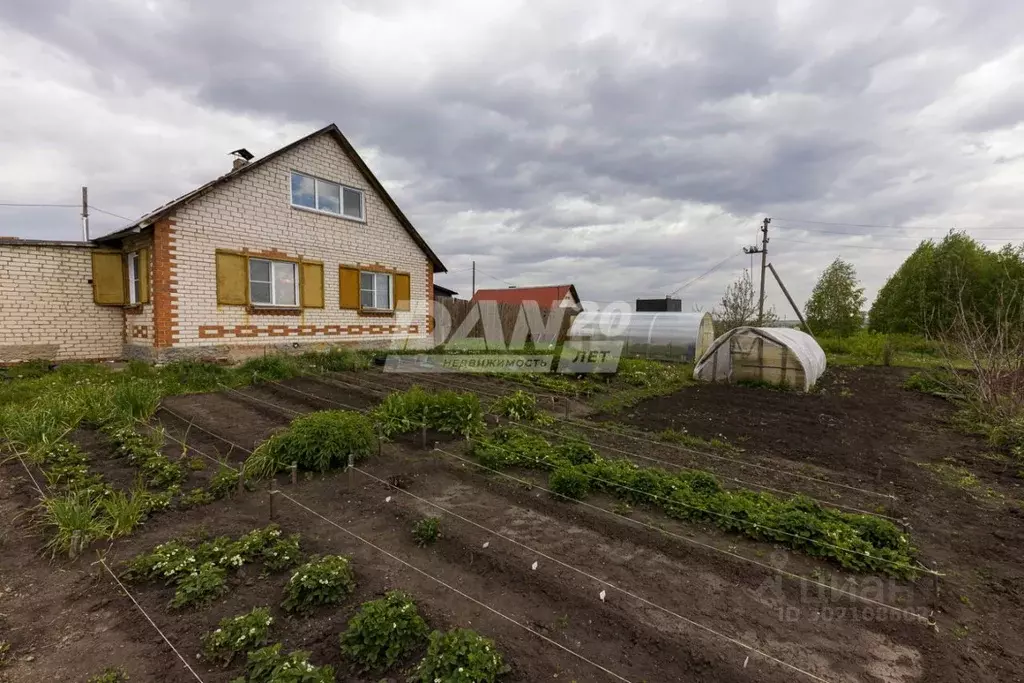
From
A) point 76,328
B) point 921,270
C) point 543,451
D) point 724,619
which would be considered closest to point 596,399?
point 543,451

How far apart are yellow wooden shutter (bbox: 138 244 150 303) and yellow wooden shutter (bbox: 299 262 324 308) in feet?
10.1

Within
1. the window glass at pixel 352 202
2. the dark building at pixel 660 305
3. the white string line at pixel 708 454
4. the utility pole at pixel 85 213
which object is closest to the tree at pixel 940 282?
the dark building at pixel 660 305

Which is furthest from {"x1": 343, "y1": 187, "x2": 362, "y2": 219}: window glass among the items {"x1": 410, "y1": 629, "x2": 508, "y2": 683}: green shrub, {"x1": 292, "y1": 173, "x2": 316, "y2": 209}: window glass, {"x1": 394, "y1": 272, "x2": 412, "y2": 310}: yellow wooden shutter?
{"x1": 410, "y1": 629, "x2": 508, "y2": 683}: green shrub

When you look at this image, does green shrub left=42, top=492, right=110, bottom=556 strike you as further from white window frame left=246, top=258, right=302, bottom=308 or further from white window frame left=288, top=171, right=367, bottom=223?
white window frame left=288, top=171, right=367, bottom=223

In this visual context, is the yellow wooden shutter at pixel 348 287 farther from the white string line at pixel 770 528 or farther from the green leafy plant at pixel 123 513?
the white string line at pixel 770 528

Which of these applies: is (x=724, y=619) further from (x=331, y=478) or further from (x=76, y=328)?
(x=76, y=328)

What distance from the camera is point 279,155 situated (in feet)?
35.6

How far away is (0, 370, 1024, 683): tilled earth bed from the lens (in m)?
2.37

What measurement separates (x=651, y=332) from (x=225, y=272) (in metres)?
13.6

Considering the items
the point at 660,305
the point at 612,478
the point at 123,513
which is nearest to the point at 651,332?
the point at 660,305

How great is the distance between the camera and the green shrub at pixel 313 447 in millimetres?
4719

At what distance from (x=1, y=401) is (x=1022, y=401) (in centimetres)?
1687

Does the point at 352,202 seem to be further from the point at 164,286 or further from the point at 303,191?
the point at 164,286

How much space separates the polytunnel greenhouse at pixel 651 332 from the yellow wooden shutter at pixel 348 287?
360 inches
